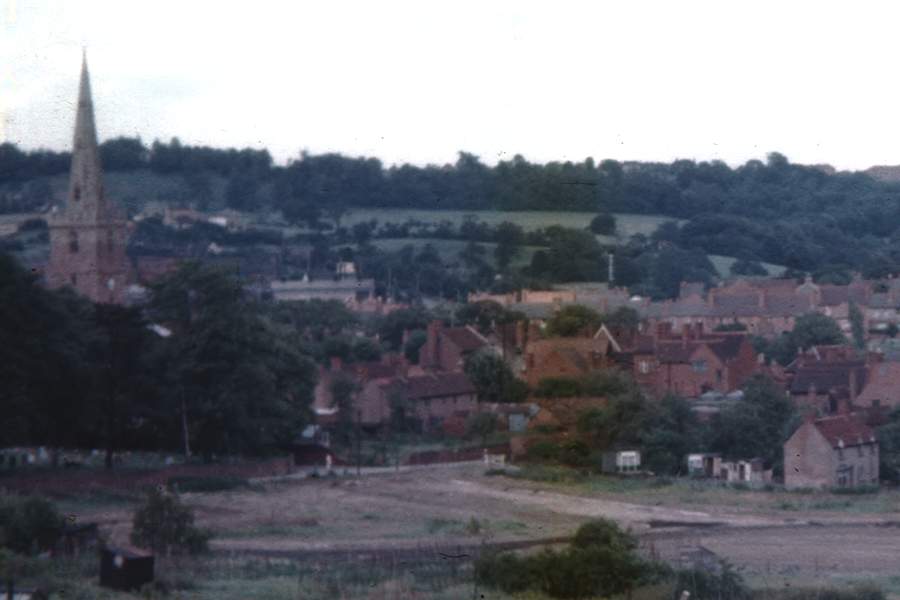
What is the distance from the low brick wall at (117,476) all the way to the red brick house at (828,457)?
7.66 metres

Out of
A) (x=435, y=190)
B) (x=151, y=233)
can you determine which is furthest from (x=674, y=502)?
(x=151, y=233)

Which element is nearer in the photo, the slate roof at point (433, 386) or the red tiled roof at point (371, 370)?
the slate roof at point (433, 386)

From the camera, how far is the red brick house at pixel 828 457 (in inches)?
946

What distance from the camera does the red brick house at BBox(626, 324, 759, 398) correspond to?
3064cm

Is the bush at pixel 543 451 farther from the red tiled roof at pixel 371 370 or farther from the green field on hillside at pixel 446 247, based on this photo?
the green field on hillside at pixel 446 247

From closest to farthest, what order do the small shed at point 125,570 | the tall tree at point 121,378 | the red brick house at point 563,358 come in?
the small shed at point 125,570, the tall tree at point 121,378, the red brick house at point 563,358

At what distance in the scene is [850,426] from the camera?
24.8 metres

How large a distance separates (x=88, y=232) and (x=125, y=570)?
28.2 metres

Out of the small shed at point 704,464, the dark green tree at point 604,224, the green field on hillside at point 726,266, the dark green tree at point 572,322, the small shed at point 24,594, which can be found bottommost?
the small shed at point 704,464

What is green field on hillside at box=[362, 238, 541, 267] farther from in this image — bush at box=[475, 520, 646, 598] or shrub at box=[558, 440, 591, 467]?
bush at box=[475, 520, 646, 598]

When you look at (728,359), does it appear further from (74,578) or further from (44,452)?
(74,578)

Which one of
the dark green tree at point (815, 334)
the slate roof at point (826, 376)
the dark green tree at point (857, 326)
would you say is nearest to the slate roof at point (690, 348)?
the slate roof at point (826, 376)

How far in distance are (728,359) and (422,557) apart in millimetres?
17064

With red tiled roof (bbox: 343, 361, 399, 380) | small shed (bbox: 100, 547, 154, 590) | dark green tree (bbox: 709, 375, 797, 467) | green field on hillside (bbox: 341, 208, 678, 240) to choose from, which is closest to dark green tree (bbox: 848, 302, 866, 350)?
green field on hillside (bbox: 341, 208, 678, 240)
